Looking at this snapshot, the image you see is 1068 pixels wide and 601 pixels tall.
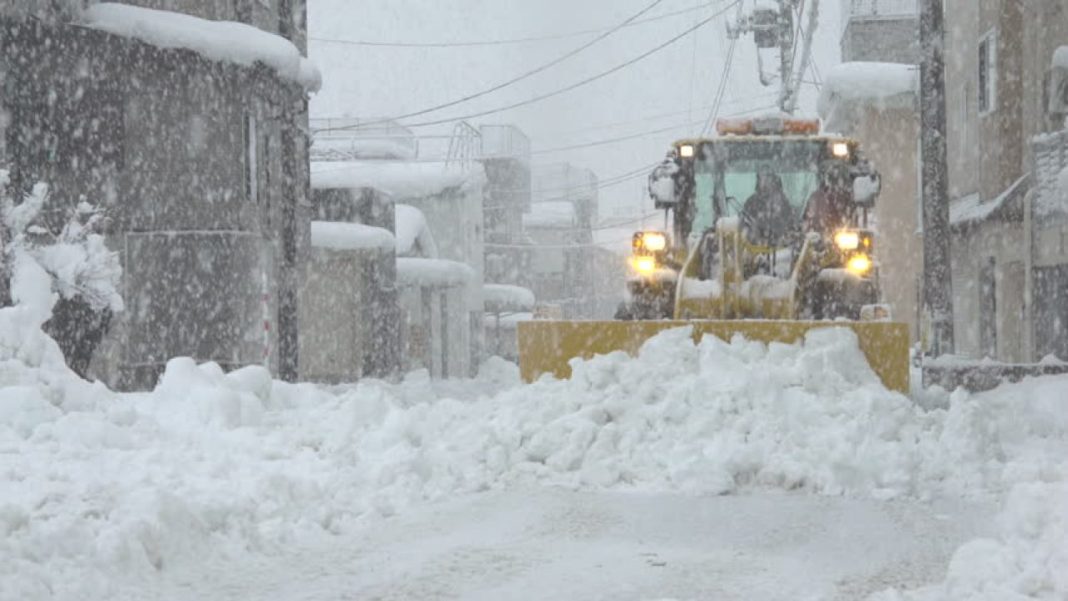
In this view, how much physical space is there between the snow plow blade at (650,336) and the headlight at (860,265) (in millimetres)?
1405

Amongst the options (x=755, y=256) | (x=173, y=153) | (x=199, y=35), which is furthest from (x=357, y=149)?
(x=755, y=256)

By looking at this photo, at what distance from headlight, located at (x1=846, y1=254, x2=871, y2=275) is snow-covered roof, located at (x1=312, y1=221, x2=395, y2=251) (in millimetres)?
17089

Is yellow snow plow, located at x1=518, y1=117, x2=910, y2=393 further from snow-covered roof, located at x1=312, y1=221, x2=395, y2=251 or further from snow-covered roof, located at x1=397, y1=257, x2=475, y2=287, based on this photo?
snow-covered roof, located at x1=397, y1=257, x2=475, y2=287

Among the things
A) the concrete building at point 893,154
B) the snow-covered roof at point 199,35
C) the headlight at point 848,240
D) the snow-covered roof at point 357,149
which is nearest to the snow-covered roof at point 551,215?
the snow-covered roof at point 357,149

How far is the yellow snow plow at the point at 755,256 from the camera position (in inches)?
395

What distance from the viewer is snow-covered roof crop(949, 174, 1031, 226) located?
59.1 ft

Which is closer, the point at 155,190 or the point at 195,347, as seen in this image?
the point at 155,190

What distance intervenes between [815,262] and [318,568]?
643 cm

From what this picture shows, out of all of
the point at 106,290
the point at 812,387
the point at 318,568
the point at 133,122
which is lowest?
the point at 318,568

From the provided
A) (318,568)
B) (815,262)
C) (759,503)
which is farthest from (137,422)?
(815,262)

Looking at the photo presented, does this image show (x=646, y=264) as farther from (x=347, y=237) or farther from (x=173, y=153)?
(x=347, y=237)

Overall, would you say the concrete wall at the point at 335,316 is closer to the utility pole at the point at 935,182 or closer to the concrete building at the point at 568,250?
the utility pole at the point at 935,182

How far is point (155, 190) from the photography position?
1833 cm

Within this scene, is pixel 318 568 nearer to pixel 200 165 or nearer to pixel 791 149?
pixel 791 149
